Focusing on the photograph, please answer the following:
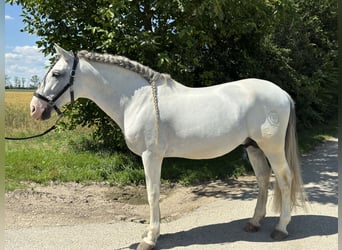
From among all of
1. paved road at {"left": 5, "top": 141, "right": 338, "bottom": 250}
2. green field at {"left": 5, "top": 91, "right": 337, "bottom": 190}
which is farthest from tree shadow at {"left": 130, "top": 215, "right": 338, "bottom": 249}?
green field at {"left": 5, "top": 91, "right": 337, "bottom": 190}

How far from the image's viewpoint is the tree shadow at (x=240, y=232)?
11.5ft

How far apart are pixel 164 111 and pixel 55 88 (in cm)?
104

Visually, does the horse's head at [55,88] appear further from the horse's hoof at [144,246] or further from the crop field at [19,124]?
the crop field at [19,124]

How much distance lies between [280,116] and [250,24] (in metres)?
3.69

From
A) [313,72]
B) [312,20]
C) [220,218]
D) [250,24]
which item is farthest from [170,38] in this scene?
[312,20]

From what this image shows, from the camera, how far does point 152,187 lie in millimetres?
3287

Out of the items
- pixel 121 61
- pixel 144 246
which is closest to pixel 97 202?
pixel 144 246

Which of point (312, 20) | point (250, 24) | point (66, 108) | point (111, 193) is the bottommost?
point (111, 193)

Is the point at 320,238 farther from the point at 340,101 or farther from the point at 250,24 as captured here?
the point at 250,24

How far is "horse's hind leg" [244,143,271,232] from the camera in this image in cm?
376

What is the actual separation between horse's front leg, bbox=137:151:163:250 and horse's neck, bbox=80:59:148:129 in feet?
1.53

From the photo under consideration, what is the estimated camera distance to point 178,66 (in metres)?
6.17

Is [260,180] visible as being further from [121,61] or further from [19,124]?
[19,124]

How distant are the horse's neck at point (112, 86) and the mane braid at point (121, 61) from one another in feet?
0.14
